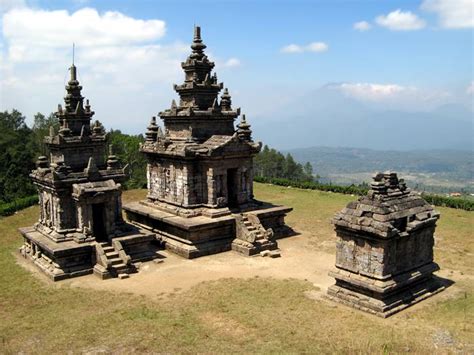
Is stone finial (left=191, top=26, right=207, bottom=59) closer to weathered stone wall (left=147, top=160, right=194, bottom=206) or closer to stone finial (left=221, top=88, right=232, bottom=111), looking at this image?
stone finial (left=221, top=88, right=232, bottom=111)

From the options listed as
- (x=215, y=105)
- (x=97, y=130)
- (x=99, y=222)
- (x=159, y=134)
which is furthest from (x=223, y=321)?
(x=159, y=134)

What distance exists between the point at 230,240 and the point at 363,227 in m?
10.0

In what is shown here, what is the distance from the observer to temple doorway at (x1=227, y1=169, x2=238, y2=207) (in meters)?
26.6

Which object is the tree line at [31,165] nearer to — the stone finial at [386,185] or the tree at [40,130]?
the tree at [40,130]

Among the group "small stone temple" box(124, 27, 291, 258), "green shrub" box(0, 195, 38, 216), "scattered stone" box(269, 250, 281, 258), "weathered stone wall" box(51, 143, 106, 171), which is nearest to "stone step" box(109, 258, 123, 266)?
"small stone temple" box(124, 27, 291, 258)

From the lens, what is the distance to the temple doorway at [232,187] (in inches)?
1046

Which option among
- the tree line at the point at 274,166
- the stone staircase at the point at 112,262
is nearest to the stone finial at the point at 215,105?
the stone staircase at the point at 112,262

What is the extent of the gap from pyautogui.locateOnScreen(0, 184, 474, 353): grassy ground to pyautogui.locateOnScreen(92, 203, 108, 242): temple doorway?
136 inches

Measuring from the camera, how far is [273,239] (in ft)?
80.9

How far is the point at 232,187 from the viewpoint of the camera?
2695 centimetres

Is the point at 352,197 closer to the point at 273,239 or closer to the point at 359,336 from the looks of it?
the point at 273,239

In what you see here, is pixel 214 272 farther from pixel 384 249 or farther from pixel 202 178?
pixel 384 249

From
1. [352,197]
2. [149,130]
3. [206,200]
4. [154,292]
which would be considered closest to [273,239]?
[206,200]

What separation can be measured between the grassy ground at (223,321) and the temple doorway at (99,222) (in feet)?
11.3
